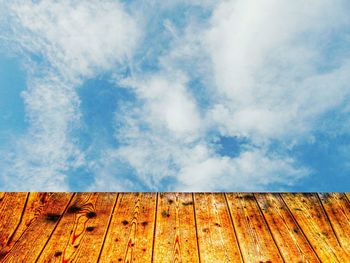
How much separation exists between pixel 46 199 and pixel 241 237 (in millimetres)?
1220

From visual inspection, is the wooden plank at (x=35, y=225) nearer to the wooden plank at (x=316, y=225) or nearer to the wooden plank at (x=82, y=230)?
the wooden plank at (x=82, y=230)

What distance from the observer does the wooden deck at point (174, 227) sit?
1751mm

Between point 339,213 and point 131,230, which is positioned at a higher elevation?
point 339,213

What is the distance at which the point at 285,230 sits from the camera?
201 centimetres

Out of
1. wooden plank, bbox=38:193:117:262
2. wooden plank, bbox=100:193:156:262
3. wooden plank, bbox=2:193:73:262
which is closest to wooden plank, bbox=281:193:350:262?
wooden plank, bbox=100:193:156:262

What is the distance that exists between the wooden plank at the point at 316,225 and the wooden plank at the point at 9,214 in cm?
157

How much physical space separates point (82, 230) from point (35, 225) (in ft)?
0.89

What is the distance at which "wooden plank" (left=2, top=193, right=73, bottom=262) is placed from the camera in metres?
1.73

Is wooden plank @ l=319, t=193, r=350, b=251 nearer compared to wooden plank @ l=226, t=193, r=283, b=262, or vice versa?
wooden plank @ l=226, t=193, r=283, b=262

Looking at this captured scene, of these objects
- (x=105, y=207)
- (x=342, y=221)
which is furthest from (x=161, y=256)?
(x=342, y=221)

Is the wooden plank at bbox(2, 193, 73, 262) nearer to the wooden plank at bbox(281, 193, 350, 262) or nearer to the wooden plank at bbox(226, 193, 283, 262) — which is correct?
the wooden plank at bbox(226, 193, 283, 262)

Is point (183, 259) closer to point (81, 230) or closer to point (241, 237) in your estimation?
point (241, 237)

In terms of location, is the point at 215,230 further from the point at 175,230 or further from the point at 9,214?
the point at 9,214

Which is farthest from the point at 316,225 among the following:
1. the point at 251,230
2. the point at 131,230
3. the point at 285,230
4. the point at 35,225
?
the point at 35,225
